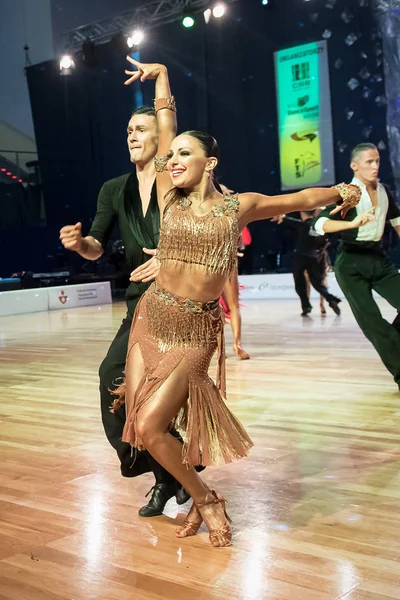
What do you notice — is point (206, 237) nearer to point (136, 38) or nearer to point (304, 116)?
point (304, 116)

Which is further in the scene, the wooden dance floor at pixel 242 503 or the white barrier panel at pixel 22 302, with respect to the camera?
the white barrier panel at pixel 22 302

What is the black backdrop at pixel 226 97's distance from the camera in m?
13.2

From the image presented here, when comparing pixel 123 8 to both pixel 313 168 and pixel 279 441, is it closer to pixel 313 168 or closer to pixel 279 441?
pixel 313 168

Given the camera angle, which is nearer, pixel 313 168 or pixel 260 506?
pixel 260 506

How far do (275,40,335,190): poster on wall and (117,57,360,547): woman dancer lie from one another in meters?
11.1

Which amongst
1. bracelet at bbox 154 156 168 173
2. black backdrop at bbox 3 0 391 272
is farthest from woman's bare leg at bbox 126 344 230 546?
black backdrop at bbox 3 0 391 272

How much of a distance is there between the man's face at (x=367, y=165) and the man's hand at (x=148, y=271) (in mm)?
2357

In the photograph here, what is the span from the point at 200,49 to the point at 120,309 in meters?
5.80

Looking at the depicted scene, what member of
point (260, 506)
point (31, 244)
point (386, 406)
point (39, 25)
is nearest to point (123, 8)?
point (39, 25)

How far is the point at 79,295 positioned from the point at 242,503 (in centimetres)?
1158

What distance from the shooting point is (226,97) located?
49.0ft

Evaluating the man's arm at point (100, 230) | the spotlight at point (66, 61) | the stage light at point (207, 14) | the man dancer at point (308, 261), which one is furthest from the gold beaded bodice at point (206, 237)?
the spotlight at point (66, 61)

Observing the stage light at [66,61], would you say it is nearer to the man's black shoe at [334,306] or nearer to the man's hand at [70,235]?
the man's black shoe at [334,306]

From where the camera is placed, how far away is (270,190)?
563 inches
